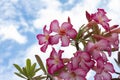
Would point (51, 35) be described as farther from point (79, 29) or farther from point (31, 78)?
point (31, 78)

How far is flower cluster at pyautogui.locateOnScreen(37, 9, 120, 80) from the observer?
5.07 feet

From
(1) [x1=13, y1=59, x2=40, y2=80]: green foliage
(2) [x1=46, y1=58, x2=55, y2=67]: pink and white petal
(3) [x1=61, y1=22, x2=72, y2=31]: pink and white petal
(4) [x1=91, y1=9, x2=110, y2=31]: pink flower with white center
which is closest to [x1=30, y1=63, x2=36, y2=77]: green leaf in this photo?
(1) [x1=13, y1=59, x2=40, y2=80]: green foliage

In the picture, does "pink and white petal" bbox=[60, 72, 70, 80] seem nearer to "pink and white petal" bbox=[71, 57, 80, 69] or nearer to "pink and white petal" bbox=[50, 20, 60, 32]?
"pink and white petal" bbox=[71, 57, 80, 69]

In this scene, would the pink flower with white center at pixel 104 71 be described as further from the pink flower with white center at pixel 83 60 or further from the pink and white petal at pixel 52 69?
the pink and white petal at pixel 52 69

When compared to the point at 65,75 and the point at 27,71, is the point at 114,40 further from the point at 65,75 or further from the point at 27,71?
the point at 27,71

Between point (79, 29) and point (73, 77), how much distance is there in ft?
0.86

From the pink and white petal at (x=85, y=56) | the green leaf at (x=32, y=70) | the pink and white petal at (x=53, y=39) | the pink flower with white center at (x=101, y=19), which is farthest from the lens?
the green leaf at (x=32, y=70)

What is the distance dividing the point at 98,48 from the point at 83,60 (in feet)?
0.37

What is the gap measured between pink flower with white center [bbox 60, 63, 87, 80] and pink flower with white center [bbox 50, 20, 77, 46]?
14 centimetres

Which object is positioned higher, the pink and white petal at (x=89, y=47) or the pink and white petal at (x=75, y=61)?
the pink and white petal at (x=89, y=47)

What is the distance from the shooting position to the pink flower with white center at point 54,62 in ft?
5.20

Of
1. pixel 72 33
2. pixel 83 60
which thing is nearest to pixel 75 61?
pixel 83 60

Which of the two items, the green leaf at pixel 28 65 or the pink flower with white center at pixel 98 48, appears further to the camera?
the green leaf at pixel 28 65

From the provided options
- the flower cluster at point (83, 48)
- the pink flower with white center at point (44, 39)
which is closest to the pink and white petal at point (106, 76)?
the flower cluster at point (83, 48)
